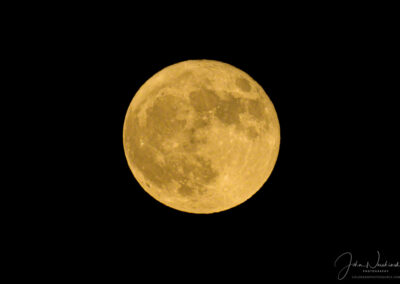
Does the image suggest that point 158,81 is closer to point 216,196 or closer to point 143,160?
point 143,160

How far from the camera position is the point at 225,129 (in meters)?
3.10

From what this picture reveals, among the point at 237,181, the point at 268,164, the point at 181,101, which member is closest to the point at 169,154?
the point at 181,101

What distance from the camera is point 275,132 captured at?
11.9 feet

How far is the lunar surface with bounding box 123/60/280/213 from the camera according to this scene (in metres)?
3.10

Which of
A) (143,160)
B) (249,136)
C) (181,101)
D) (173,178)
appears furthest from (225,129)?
(143,160)

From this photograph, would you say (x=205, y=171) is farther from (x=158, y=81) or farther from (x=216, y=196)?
(x=158, y=81)

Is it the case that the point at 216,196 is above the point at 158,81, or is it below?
below

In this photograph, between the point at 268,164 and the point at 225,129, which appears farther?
the point at 268,164

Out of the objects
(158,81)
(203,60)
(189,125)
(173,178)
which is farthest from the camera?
(203,60)

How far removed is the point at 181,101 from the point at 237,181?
1099 mm

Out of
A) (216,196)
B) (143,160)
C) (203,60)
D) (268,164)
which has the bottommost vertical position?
(216,196)

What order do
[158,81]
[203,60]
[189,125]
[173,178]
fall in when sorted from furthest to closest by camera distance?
[203,60]
[158,81]
[173,178]
[189,125]

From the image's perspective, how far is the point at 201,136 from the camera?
3059 millimetres

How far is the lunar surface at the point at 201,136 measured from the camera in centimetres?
310
